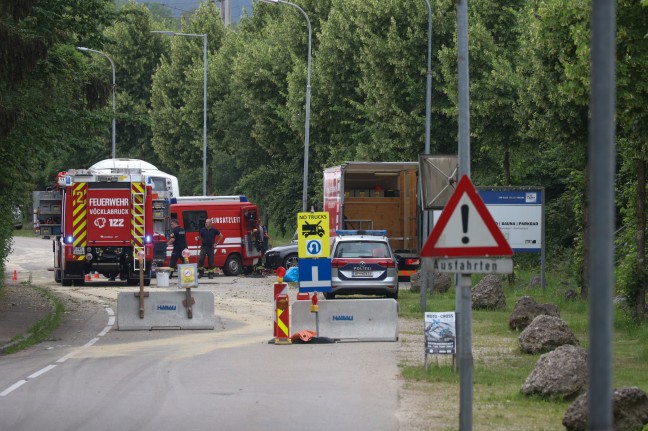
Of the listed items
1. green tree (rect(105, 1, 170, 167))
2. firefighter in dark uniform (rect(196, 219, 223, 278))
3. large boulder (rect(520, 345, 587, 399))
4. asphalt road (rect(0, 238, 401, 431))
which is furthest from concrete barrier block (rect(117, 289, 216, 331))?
green tree (rect(105, 1, 170, 167))

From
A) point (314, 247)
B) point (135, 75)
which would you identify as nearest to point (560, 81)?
point (314, 247)

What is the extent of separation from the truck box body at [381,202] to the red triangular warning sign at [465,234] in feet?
78.9

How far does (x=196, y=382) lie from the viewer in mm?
15398

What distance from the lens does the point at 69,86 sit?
26.0m

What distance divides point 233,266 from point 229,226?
1384 mm

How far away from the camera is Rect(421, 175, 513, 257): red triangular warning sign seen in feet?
33.0

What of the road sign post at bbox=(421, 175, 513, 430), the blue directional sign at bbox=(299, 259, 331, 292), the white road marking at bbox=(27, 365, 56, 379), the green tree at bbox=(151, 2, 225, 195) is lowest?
the white road marking at bbox=(27, 365, 56, 379)

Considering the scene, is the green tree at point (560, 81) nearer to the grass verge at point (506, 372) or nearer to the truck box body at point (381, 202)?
the grass verge at point (506, 372)

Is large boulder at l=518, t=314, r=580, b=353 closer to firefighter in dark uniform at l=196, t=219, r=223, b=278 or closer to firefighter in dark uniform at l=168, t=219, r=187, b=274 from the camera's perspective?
firefighter in dark uniform at l=196, t=219, r=223, b=278

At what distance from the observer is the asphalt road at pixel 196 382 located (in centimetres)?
1239

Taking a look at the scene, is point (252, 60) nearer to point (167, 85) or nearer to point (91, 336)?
point (167, 85)

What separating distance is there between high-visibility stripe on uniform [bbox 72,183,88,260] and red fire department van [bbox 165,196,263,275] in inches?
267

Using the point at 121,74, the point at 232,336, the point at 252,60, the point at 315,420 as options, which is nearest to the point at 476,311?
the point at 232,336

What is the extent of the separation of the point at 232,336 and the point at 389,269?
7414mm
